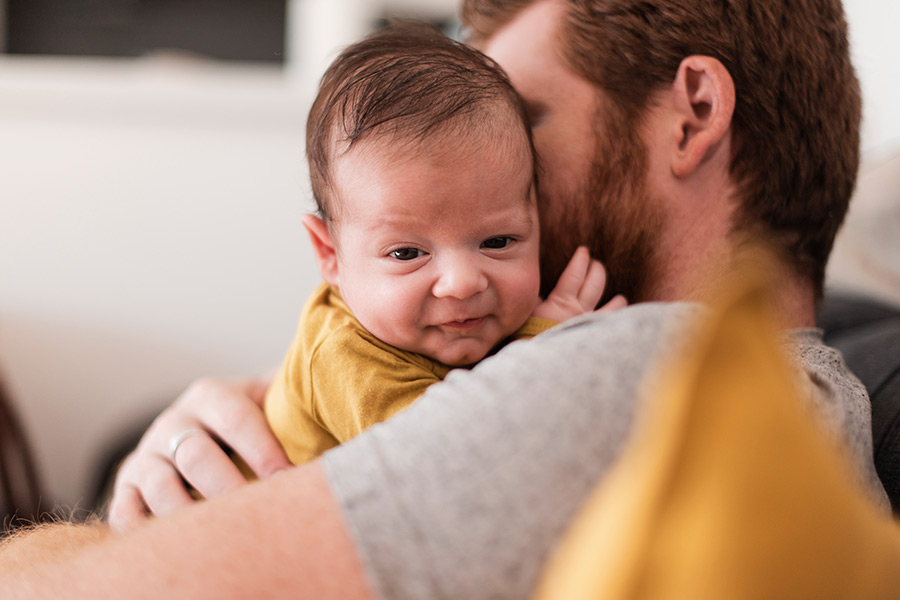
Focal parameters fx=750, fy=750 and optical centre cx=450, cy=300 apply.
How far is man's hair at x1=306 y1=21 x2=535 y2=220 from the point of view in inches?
35.5

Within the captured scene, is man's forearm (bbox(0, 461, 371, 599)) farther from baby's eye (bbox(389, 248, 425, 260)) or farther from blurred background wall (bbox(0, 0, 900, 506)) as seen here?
blurred background wall (bbox(0, 0, 900, 506))

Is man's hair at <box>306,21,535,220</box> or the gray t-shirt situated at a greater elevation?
man's hair at <box>306,21,535,220</box>

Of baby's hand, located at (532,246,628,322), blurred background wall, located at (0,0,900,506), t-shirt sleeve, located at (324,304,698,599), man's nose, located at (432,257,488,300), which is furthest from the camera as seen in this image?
blurred background wall, located at (0,0,900,506)

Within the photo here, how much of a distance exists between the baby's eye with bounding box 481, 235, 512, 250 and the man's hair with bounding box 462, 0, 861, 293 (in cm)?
30

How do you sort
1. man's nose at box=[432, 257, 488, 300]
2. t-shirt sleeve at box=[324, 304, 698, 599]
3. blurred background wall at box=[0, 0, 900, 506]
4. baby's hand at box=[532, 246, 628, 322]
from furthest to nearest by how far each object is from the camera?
blurred background wall at box=[0, 0, 900, 506] → baby's hand at box=[532, 246, 628, 322] → man's nose at box=[432, 257, 488, 300] → t-shirt sleeve at box=[324, 304, 698, 599]

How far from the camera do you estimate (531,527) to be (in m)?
0.57

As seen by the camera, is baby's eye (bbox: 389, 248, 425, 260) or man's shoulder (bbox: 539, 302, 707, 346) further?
baby's eye (bbox: 389, 248, 425, 260)

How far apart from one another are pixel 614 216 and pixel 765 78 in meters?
0.28

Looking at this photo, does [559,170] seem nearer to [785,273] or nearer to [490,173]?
[490,173]

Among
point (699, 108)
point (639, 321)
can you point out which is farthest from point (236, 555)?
point (699, 108)

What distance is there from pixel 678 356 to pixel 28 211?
296cm

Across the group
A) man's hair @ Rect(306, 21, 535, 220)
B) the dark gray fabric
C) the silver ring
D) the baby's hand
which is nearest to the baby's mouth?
the baby's hand

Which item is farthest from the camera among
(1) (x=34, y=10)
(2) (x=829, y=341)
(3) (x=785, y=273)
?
(1) (x=34, y=10)

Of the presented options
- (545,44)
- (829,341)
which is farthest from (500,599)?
(829,341)
